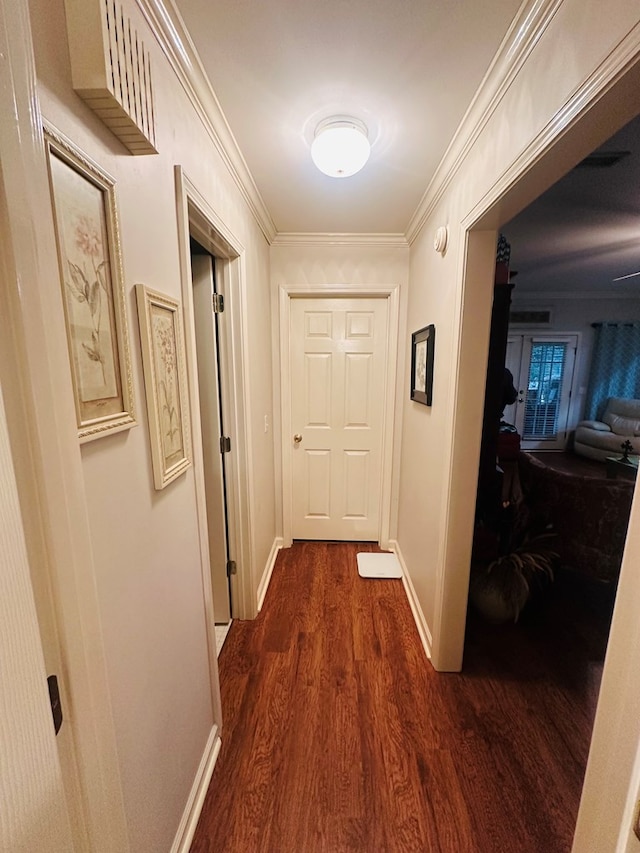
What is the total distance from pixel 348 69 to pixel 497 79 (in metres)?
0.47

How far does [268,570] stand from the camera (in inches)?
98.2

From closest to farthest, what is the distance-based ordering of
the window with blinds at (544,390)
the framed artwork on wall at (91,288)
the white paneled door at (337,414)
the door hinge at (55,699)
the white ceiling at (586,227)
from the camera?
1. the door hinge at (55,699)
2. the framed artwork on wall at (91,288)
3. the white ceiling at (586,227)
4. the white paneled door at (337,414)
5. the window with blinds at (544,390)

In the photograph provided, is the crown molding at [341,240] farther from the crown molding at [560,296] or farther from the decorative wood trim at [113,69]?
the crown molding at [560,296]

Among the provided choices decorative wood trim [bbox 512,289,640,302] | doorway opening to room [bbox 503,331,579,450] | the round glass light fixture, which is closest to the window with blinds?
doorway opening to room [bbox 503,331,579,450]

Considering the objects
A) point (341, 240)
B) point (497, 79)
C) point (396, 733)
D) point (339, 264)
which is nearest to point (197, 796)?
point (396, 733)

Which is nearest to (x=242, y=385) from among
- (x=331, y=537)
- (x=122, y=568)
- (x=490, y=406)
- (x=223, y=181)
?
(x=223, y=181)

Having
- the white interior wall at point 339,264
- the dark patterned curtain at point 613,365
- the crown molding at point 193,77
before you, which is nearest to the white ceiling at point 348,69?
the crown molding at point 193,77

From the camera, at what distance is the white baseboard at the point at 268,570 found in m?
2.25

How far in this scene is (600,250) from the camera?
133 inches

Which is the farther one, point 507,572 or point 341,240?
point 341,240

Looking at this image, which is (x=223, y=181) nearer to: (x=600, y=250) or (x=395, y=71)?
(x=395, y=71)

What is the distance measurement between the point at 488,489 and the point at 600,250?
9.86 feet

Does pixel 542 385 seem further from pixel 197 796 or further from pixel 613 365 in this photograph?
pixel 197 796

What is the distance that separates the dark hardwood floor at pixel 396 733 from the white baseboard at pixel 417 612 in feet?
0.13
